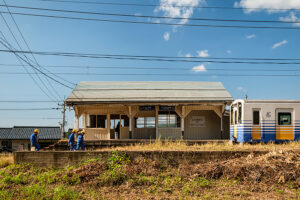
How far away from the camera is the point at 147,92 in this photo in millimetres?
20375

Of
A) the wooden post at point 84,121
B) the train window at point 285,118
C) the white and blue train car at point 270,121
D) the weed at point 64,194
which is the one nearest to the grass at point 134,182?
the weed at point 64,194

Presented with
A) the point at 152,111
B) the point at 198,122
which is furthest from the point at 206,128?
the point at 152,111

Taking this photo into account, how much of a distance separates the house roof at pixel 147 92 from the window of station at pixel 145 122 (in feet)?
7.18

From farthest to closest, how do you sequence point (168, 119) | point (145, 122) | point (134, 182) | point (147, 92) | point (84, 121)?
point (145, 122) < point (147, 92) < point (168, 119) < point (84, 121) < point (134, 182)

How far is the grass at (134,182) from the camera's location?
739 centimetres

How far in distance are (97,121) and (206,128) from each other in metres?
9.00

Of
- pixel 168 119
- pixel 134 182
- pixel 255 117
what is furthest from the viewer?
pixel 168 119

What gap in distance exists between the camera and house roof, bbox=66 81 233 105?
18672mm

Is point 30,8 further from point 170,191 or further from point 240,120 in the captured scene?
point 240,120

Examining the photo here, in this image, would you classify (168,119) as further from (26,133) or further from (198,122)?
(26,133)

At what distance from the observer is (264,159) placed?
905 centimetres

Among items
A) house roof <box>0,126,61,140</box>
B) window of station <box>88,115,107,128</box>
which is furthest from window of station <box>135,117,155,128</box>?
house roof <box>0,126,61,140</box>

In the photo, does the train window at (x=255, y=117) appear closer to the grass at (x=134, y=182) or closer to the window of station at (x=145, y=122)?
the grass at (x=134, y=182)

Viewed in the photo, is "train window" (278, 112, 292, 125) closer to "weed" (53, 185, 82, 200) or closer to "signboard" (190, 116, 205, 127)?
"signboard" (190, 116, 205, 127)
